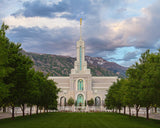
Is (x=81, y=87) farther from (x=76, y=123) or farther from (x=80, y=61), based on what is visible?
(x=76, y=123)

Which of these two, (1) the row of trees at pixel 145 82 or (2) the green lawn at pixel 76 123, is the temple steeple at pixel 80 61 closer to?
(1) the row of trees at pixel 145 82

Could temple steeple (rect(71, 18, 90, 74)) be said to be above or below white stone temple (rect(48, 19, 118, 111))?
above

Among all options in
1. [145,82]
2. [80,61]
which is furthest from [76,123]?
[80,61]

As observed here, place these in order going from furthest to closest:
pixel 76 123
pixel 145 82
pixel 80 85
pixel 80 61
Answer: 1. pixel 80 61
2. pixel 80 85
3. pixel 145 82
4. pixel 76 123

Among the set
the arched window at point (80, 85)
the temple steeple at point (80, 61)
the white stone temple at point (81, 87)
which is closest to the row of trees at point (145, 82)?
the white stone temple at point (81, 87)

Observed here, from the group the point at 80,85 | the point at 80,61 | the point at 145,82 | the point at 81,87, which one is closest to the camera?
the point at 145,82

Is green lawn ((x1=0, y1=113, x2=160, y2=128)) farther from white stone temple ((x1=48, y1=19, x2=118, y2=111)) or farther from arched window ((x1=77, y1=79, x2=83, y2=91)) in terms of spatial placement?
arched window ((x1=77, y1=79, x2=83, y2=91))

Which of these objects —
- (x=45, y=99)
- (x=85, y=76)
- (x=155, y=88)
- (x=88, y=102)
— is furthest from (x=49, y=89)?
(x=85, y=76)

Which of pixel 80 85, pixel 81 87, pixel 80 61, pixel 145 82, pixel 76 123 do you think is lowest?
pixel 76 123

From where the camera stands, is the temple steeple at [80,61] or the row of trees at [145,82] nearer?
the row of trees at [145,82]

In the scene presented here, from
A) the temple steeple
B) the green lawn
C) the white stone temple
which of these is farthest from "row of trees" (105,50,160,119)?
the temple steeple

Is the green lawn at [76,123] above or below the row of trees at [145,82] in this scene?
below

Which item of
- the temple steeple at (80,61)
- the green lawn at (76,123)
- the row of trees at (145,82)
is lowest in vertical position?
the green lawn at (76,123)

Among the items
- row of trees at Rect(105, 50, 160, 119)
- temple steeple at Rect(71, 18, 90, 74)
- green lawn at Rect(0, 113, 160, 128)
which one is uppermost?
temple steeple at Rect(71, 18, 90, 74)
